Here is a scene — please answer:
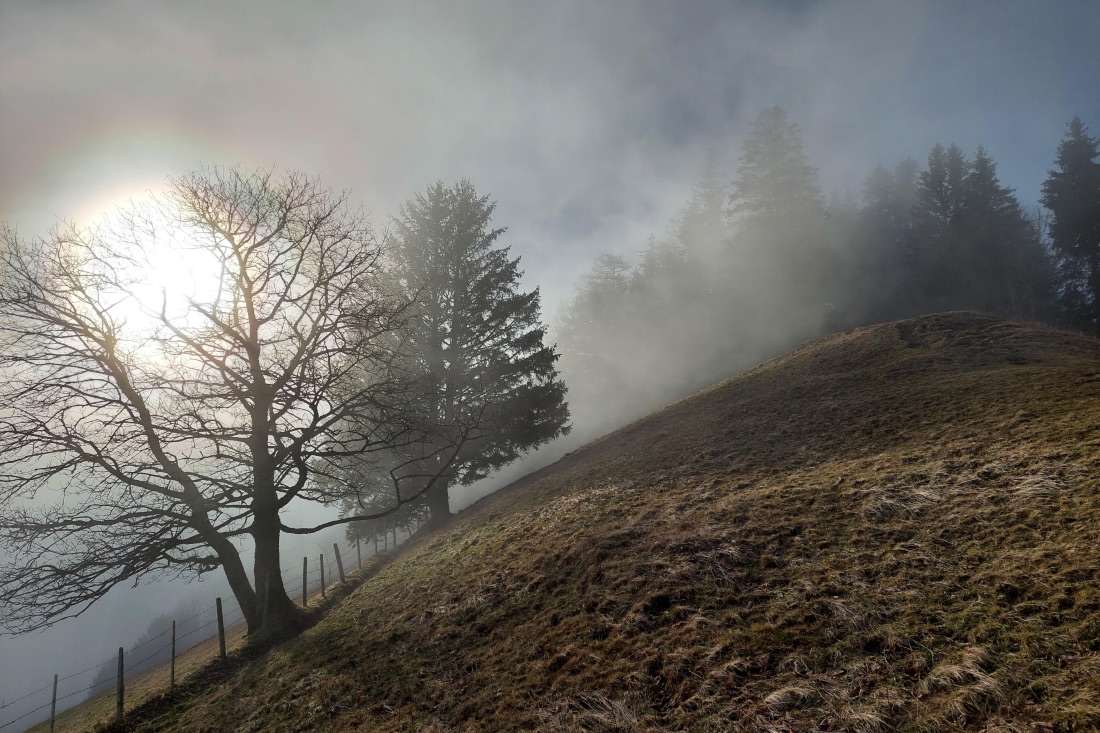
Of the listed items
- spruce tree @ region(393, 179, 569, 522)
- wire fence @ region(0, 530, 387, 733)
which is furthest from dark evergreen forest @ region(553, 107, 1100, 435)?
wire fence @ region(0, 530, 387, 733)

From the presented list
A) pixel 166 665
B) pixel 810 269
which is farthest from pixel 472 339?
pixel 810 269

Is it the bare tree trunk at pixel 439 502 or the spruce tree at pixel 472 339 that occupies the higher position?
the spruce tree at pixel 472 339

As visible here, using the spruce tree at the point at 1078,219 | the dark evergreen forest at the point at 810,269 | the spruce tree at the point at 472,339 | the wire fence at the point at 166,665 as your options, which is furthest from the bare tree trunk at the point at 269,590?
the spruce tree at the point at 1078,219

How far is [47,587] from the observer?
9023mm

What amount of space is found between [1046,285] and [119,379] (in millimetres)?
Result: 53312

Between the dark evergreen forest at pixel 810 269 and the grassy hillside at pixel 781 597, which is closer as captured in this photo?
the grassy hillside at pixel 781 597

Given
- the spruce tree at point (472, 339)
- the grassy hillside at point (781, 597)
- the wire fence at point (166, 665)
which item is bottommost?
the grassy hillside at point (781, 597)

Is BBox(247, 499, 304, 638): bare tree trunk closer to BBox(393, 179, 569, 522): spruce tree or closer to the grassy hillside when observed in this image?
the grassy hillside

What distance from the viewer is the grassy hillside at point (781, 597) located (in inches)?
155

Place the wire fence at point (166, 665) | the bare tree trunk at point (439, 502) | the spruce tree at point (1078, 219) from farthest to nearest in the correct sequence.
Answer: the spruce tree at point (1078, 219) < the bare tree trunk at point (439, 502) < the wire fence at point (166, 665)

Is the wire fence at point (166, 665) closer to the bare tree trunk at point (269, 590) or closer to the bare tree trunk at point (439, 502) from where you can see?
the bare tree trunk at point (269, 590)

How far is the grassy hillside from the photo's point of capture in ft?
12.9

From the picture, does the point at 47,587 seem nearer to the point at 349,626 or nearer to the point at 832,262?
the point at 349,626

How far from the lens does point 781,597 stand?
552 cm
